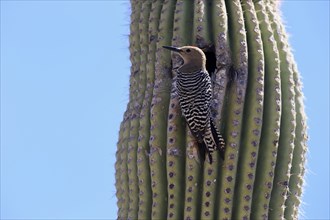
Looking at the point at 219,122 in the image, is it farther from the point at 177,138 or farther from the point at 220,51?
the point at 220,51

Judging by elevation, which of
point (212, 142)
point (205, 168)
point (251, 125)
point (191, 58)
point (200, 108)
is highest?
point (191, 58)

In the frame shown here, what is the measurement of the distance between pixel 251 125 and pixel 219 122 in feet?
0.94

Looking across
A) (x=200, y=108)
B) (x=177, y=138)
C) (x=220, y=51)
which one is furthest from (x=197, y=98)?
(x=177, y=138)

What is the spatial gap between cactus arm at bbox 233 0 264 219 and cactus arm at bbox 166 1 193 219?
358 millimetres

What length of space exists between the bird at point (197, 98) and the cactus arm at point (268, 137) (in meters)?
0.27

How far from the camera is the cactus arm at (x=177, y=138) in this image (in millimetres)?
6293

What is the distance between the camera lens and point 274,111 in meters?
6.55

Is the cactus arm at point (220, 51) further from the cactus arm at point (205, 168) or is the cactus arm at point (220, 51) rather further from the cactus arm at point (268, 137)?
the cactus arm at point (268, 137)

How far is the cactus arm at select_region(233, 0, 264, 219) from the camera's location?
247 inches

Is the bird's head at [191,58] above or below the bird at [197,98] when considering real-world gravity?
above

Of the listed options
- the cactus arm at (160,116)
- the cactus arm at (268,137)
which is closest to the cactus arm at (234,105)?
the cactus arm at (268,137)

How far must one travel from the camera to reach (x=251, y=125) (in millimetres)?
6418

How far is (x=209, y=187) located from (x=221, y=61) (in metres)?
1.06

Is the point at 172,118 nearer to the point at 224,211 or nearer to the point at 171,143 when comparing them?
the point at 171,143
